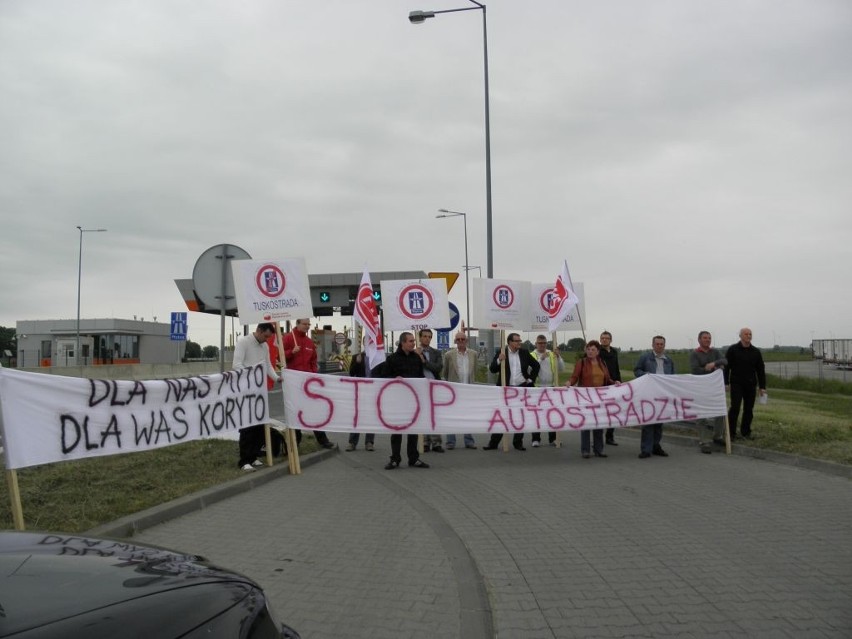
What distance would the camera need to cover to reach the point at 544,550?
5812 mm

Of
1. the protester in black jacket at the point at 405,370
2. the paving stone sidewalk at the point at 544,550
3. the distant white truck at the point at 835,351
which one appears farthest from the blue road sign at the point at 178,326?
the distant white truck at the point at 835,351

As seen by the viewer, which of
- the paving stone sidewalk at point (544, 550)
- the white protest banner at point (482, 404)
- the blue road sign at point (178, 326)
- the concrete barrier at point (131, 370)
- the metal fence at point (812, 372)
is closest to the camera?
the paving stone sidewalk at point (544, 550)

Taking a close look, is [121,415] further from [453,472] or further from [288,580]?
[453,472]

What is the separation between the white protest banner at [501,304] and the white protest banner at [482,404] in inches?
75.8

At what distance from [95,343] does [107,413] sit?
52.5 meters

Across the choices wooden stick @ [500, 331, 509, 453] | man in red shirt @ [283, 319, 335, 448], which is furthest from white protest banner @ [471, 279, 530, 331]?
man in red shirt @ [283, 319, 335, 448]

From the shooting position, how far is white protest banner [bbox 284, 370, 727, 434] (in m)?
10.2

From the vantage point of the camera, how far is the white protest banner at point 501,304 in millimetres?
12773

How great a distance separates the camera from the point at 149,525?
633cm

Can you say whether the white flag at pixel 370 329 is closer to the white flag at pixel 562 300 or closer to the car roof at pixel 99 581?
the white flag at pixel 562 300

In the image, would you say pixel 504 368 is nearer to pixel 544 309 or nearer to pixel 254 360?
pixel 544 309

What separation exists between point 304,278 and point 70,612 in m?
8.41

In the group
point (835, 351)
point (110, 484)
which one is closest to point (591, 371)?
point (110, 484)

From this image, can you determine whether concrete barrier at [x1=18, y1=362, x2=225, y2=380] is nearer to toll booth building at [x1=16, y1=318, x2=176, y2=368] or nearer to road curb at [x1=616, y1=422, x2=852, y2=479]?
toll booth building at [x1=16, y1=318, x2=176, y2=368]
